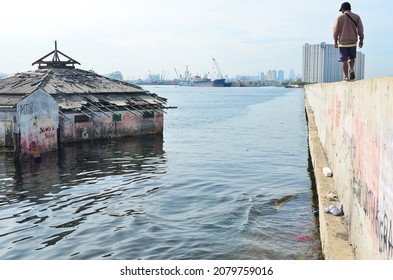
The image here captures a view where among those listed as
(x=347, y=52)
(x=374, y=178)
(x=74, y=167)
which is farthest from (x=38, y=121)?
(x=374, y=178)

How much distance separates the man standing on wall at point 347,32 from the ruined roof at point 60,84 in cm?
1902

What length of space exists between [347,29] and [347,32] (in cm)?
8

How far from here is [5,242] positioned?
433 inches

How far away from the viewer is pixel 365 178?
6.77 m

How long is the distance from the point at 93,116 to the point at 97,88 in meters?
3.98

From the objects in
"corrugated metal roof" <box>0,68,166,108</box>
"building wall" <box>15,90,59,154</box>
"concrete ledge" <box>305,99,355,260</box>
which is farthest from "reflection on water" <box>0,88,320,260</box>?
"corrugated metal roof" <box>0,68,166,108</box>

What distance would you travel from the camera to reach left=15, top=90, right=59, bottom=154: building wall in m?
21.4

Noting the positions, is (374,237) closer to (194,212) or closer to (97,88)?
(194,212)

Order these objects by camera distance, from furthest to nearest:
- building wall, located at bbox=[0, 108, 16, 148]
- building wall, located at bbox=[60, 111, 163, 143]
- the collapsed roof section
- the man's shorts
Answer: the collapsed roof section → building wall, located at bbox=[60, 111, 163, 143] → building wall, located at bbox=[0, 108, 16, 148] → the man's shorts

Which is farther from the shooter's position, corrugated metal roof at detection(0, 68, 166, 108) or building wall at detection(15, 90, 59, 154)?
corrugated metal roof at detection(0, 68, 166, 108)

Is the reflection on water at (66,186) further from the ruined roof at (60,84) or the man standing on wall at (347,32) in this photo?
the man standing on wall at (347,32)

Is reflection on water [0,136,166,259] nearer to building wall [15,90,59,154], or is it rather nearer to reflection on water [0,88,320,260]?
reflection on water [0,88,320,260]

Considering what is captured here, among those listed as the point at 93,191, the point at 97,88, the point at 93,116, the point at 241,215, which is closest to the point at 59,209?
the point at 93,191

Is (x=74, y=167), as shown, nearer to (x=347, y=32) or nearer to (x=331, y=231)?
(x=347, y=32)
